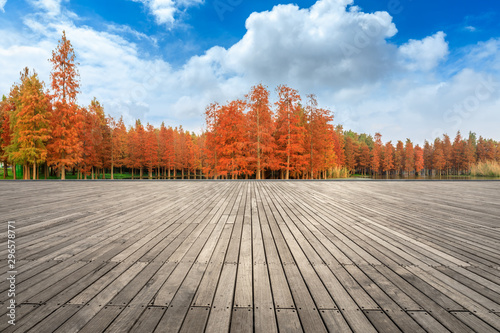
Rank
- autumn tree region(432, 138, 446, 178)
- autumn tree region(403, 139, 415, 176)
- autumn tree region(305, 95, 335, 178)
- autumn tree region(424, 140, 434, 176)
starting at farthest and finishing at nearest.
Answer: autumn tree region(424, 140, 434, 176)
autumn tree region(403, 139, 415, 176)
autumn tree region(432, 138, 446, 178)
autumn tree region(305, 95, 335, 178)

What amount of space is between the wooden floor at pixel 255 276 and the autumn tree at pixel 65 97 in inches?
741

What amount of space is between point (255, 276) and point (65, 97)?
23249 mm

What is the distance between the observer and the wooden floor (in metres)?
1.24

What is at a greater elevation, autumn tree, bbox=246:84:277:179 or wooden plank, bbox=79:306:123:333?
autumn tree, bbox=246:84:277:179

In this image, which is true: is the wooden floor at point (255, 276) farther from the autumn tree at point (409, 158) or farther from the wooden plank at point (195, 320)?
the autumn tree at point (409, 158)

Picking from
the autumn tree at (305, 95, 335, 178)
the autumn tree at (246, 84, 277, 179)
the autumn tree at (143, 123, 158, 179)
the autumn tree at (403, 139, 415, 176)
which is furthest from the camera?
the autumn tree at (403, 139, 415, 176)

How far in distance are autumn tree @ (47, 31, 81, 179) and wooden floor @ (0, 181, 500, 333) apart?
741 inches

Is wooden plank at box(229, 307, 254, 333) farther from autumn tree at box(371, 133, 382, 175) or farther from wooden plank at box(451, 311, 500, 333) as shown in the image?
autumn tree at box(371, 133, 382, 175)

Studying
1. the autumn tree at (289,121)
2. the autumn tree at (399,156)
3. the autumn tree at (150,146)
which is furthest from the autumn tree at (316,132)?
the autumn tree at (399,156)

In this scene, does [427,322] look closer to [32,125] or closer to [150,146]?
[32,125]

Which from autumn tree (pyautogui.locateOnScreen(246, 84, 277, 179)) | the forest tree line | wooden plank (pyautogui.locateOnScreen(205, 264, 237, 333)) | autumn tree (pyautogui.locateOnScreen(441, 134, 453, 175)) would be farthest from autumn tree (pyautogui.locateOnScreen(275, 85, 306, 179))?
autumn tree (pyautogui.locateOnScreen(441, 134, 453, 175))

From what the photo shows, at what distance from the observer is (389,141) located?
4938 centimetres

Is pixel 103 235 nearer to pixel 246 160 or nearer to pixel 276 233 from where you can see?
pixel 276 233

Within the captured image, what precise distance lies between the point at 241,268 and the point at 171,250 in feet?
2.97
